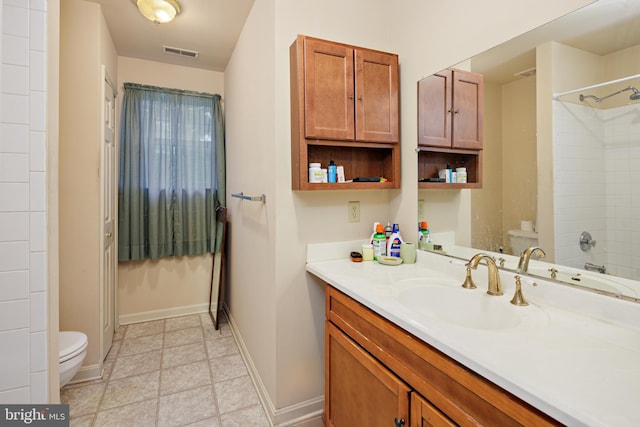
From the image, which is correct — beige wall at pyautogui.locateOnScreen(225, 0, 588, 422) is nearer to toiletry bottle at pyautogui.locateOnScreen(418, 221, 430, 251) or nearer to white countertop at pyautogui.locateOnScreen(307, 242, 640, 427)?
toiletry bottle at pyautogui.locateOnScreen(418, 221, 430, 251)

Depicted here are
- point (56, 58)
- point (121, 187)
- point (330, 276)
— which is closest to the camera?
point (56, 58)

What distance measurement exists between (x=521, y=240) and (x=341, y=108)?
3.31 ft

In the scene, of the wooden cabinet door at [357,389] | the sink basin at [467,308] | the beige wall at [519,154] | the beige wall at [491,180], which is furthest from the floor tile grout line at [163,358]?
the beige wall at [519,154]

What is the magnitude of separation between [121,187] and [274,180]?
199cm

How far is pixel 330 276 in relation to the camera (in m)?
1.42

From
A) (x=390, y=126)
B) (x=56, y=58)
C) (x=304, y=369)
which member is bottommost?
(x=304, y=369)

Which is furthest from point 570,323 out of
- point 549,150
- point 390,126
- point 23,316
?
point 23,316

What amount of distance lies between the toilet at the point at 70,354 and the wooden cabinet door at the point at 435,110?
87.4 inches

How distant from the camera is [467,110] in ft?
4.75

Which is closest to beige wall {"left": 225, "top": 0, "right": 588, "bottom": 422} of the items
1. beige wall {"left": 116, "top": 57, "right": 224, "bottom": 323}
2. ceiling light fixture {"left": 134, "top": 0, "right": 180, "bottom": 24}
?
ceiling light fixture {"left": 134, "top": 0, "right": 180, "bottom": 24}

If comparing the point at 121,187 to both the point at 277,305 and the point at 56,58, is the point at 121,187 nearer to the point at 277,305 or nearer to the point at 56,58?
the point at 56,58

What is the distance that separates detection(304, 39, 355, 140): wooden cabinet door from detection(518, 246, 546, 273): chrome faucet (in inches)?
36.6

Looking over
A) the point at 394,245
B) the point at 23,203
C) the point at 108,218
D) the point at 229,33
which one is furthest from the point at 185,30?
the point at 394,245

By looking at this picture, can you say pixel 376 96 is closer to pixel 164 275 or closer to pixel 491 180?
pixel 491 180
